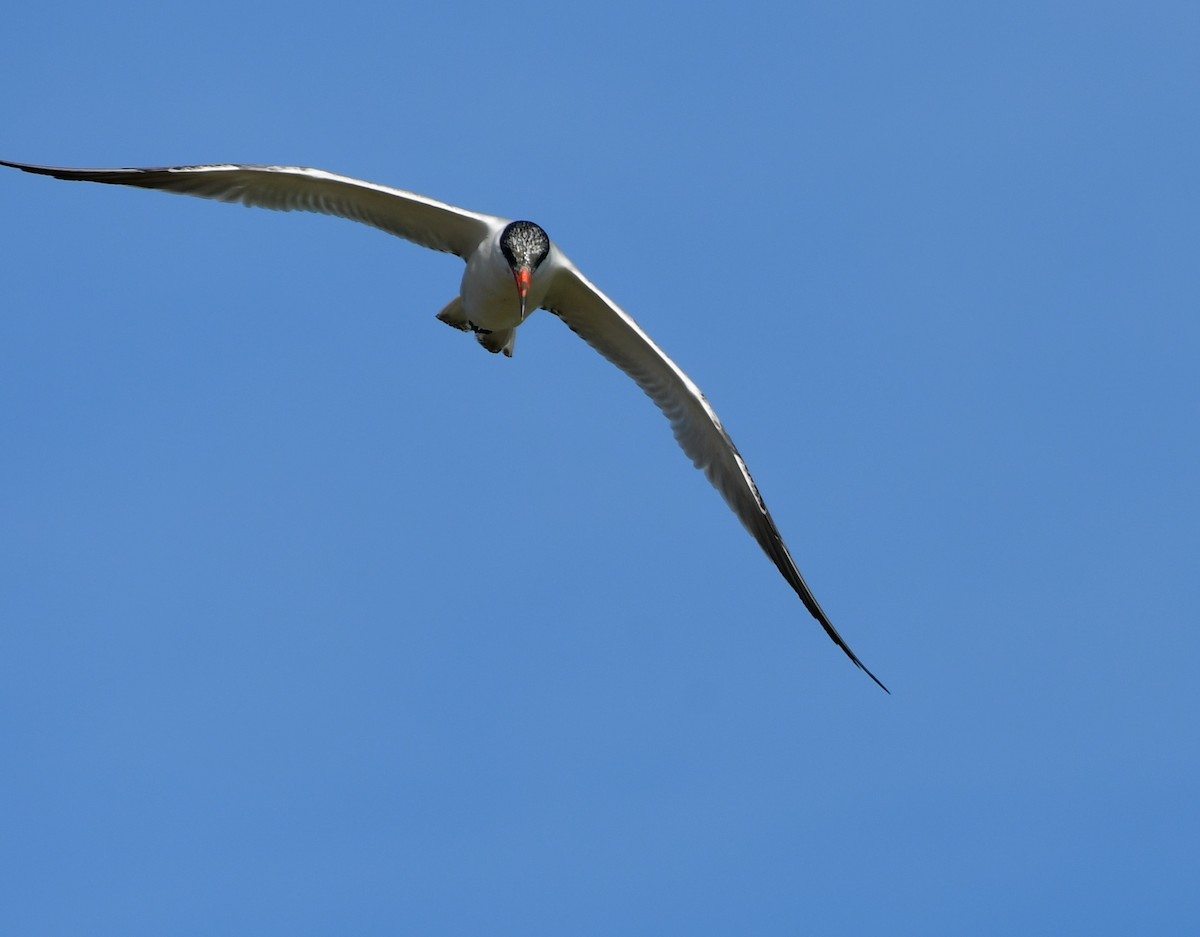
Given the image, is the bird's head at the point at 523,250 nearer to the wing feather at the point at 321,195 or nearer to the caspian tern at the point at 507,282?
the caspian tern at the point at 507,282

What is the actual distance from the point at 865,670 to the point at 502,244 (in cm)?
496

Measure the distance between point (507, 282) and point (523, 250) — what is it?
373 mm

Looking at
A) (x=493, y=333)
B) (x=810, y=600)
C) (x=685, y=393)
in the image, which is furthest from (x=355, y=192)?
(x=810, y=600)

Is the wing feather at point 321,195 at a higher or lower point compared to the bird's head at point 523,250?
higher

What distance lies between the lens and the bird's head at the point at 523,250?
51.6 feet

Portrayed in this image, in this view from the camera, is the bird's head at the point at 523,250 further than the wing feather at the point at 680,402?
No

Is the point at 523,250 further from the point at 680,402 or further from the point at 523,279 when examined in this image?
the point at 680,402

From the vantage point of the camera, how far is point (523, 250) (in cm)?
1573

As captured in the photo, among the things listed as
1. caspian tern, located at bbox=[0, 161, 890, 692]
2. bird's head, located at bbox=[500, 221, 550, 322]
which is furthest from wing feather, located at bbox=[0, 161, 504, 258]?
bird's head, located at bbox=[500, 221, 550, 322]

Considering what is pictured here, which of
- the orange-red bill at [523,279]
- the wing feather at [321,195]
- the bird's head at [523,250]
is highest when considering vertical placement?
the wing feather at [321,195]

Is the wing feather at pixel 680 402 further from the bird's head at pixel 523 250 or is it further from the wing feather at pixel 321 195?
the wing feather at pixel 321 195

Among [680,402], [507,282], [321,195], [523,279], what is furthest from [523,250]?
[680,402]

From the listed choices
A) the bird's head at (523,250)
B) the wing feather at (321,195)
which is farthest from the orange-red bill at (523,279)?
the wing feather at (321,195)

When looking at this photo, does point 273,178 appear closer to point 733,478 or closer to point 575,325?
point 575,325
